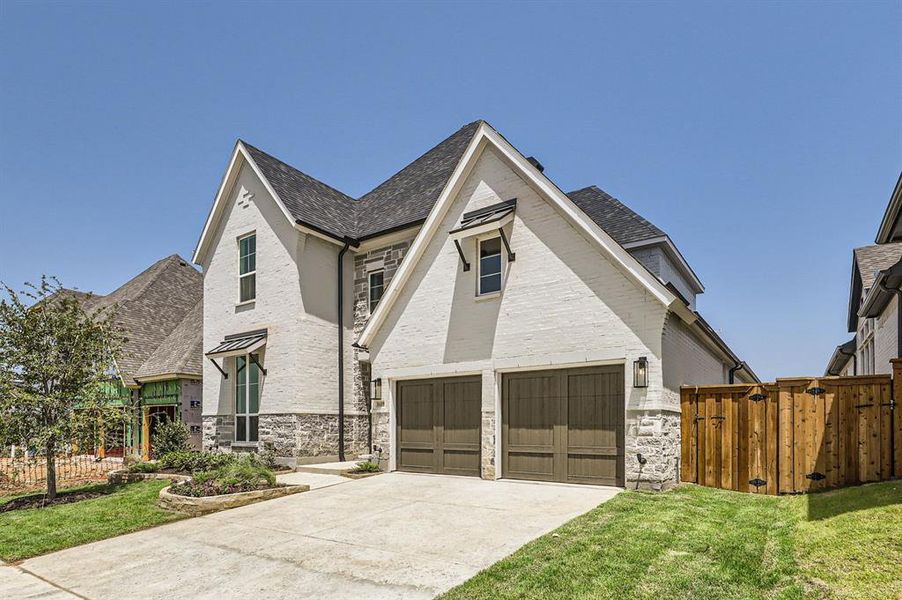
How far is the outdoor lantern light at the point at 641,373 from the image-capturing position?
31.6 ft

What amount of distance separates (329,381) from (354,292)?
287cm

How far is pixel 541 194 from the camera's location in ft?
37.2

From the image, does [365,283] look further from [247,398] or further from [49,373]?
[49,373]

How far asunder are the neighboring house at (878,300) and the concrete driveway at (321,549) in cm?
615

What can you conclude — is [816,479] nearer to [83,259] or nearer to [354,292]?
[354,292]

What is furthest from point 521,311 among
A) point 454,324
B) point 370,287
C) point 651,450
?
point 370,287

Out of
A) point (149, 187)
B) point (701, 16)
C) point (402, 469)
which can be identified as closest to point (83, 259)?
point (149, 187)

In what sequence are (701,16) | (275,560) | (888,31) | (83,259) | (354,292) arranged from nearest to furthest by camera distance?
(275,560)
(888,31)
(701,16)
(354,292)
(83,259)

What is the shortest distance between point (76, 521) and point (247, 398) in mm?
6778

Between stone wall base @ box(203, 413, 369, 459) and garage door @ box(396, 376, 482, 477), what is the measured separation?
3.02 metres

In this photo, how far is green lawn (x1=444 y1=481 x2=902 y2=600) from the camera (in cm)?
479

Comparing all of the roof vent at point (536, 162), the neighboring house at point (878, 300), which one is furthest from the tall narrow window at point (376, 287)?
the neighboring house at point (878, 300)

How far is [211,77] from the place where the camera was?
47.4 ft

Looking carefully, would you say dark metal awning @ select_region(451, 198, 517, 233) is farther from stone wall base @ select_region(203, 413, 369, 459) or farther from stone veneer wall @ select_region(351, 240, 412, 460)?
stone wall base @ select_region(203, 413, 369, 459)
